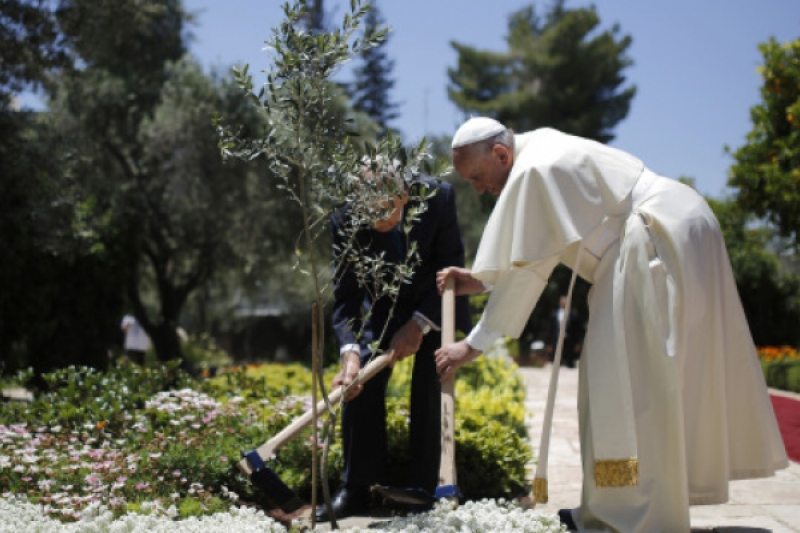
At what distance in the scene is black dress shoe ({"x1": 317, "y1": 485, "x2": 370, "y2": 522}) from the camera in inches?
163

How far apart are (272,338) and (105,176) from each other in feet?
48.2

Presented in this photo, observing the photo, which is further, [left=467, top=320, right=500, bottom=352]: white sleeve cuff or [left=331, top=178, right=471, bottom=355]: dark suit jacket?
[left=331, top=178, right=471, bottom=355]: dark suit jacket

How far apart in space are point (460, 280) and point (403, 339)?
0.38 m

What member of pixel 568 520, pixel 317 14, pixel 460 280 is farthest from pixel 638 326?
pixel 317 14

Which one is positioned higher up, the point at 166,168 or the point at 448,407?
the point at 166,168

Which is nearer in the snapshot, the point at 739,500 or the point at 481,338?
the point at 481,338

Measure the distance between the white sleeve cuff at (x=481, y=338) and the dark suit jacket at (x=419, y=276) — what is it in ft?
2.04

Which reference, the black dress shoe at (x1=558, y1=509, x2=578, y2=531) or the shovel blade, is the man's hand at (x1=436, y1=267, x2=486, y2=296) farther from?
the black dress shoe at (x1=558, y1=509, x2=578, y2=531)

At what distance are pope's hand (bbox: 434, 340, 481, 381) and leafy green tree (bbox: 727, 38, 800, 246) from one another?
9.93 meters

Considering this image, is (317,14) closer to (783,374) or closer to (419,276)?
(783,374)

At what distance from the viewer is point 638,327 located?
3436 mm

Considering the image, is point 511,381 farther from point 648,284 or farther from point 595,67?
point 595,67

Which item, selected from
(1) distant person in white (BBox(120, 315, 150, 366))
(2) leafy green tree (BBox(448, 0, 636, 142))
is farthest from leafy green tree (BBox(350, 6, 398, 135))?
(1) distant person in white (BBox(120, 315, 150, 366))

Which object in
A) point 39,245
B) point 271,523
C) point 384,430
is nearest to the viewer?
point 271,523
